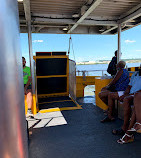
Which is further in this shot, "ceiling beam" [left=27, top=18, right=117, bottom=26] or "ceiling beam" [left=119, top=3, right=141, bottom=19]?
"ceiling beam" [left=27, top=18, right=117, bottom=26]

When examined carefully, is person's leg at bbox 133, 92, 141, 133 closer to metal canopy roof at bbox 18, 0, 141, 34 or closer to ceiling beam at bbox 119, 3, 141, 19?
metal canopy roof at bbox 18, 0, 141, 34

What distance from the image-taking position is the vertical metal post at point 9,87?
40 cm

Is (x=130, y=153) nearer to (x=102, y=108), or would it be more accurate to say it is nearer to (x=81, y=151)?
(x=81, y=151)

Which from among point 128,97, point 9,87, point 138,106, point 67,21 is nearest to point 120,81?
point 128,97

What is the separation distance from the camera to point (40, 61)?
6.30 metres

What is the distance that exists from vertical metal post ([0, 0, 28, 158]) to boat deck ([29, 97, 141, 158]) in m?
2.13

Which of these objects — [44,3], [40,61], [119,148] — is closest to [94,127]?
[119,148]

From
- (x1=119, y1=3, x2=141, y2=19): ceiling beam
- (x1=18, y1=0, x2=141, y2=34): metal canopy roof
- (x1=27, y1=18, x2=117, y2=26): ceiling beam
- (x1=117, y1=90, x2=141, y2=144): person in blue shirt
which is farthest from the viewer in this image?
(x1=27, y1=18, x2=117, y2=26): ceiling beam

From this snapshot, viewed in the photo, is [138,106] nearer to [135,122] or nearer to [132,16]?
[135,122]

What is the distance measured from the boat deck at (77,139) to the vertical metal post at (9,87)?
213cm

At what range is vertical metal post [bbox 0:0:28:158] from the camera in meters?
0.40

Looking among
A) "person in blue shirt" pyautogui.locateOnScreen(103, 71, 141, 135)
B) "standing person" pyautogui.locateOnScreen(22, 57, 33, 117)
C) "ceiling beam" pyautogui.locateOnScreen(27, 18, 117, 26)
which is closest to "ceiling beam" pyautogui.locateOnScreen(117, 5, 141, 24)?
"ceiling beam" pyautogui.locateOnScreen(27, 18, 117, 26)

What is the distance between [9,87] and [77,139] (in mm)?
2667

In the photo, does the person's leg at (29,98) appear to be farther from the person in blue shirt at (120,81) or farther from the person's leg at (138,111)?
the person's leg at (138,111)
